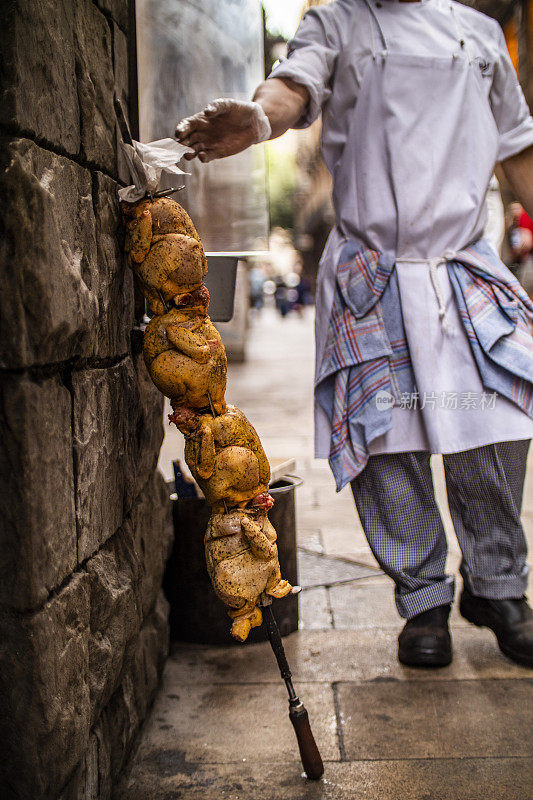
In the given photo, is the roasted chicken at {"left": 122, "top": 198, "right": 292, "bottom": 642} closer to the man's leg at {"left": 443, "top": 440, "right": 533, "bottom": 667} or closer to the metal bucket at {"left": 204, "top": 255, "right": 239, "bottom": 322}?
the metal bucket at {"left": 204, "top": 255, "right": 239, "bottom": 322}

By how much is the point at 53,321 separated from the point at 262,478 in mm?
648

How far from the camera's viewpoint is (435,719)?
6.74 ft

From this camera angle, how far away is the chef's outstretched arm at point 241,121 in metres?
1.83

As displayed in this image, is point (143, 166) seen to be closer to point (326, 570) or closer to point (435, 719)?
point (435, 719)

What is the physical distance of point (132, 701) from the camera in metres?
1.94

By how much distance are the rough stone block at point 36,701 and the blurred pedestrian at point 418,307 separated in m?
1.11

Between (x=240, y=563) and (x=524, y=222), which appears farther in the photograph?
(x=524, y=222)

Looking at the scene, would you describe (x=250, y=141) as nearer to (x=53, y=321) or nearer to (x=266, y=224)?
(x=266, y=224)

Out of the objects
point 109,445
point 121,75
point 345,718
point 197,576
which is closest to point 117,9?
point 121,75

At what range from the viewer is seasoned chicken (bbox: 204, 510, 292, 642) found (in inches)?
65.1

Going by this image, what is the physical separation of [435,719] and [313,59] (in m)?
1.83

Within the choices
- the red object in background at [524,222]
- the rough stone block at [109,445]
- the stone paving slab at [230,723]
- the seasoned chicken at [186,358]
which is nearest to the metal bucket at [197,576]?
the stone paving slab at [230,723]

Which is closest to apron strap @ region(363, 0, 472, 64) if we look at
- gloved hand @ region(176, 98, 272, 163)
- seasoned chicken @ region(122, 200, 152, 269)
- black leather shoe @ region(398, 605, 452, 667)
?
gloved hand @ region(176, 98, 272, 163)

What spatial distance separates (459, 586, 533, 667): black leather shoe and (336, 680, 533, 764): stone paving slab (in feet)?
0.36
